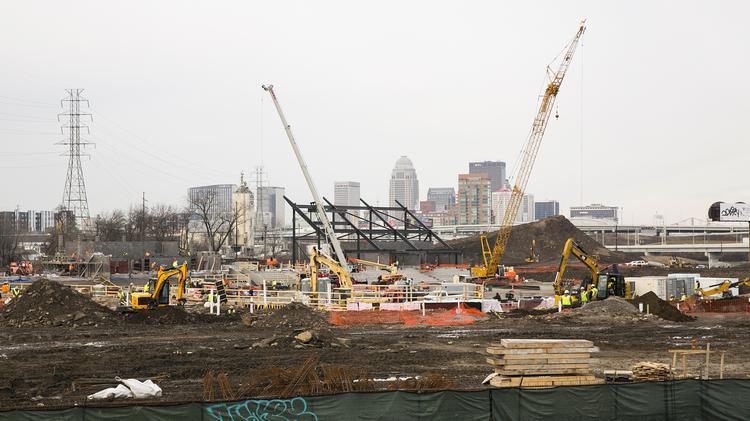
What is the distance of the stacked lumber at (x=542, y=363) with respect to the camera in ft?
61.2

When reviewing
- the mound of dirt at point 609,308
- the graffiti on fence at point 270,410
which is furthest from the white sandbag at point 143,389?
the mound of dirt at point 609,308

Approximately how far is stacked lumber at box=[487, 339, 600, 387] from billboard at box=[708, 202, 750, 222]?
2484 inches

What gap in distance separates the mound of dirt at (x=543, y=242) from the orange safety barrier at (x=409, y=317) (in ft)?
279

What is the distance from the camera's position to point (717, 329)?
38.1 m

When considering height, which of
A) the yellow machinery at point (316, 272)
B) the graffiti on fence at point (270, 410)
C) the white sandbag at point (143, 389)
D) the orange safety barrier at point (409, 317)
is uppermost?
the yellow machinery at point (316, 272)

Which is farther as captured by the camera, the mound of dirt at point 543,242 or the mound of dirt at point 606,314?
the mound of dirt at point 543,242

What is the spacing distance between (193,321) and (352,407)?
2918cm

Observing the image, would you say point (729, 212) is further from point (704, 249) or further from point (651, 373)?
point (704, 249)

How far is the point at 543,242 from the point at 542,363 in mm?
118815

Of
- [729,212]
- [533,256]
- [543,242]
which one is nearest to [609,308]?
[729,212]

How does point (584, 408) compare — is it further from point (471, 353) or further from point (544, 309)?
point (544, 309)

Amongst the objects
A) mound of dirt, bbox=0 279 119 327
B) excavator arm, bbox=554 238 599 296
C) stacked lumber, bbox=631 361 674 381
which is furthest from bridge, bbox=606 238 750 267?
stacked lumber, bbox=631 361 674 381

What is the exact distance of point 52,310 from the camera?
4166cm

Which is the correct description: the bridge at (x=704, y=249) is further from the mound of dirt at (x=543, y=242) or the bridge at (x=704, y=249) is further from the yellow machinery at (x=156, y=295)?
the yellow machinery at (x=156, y=295)
